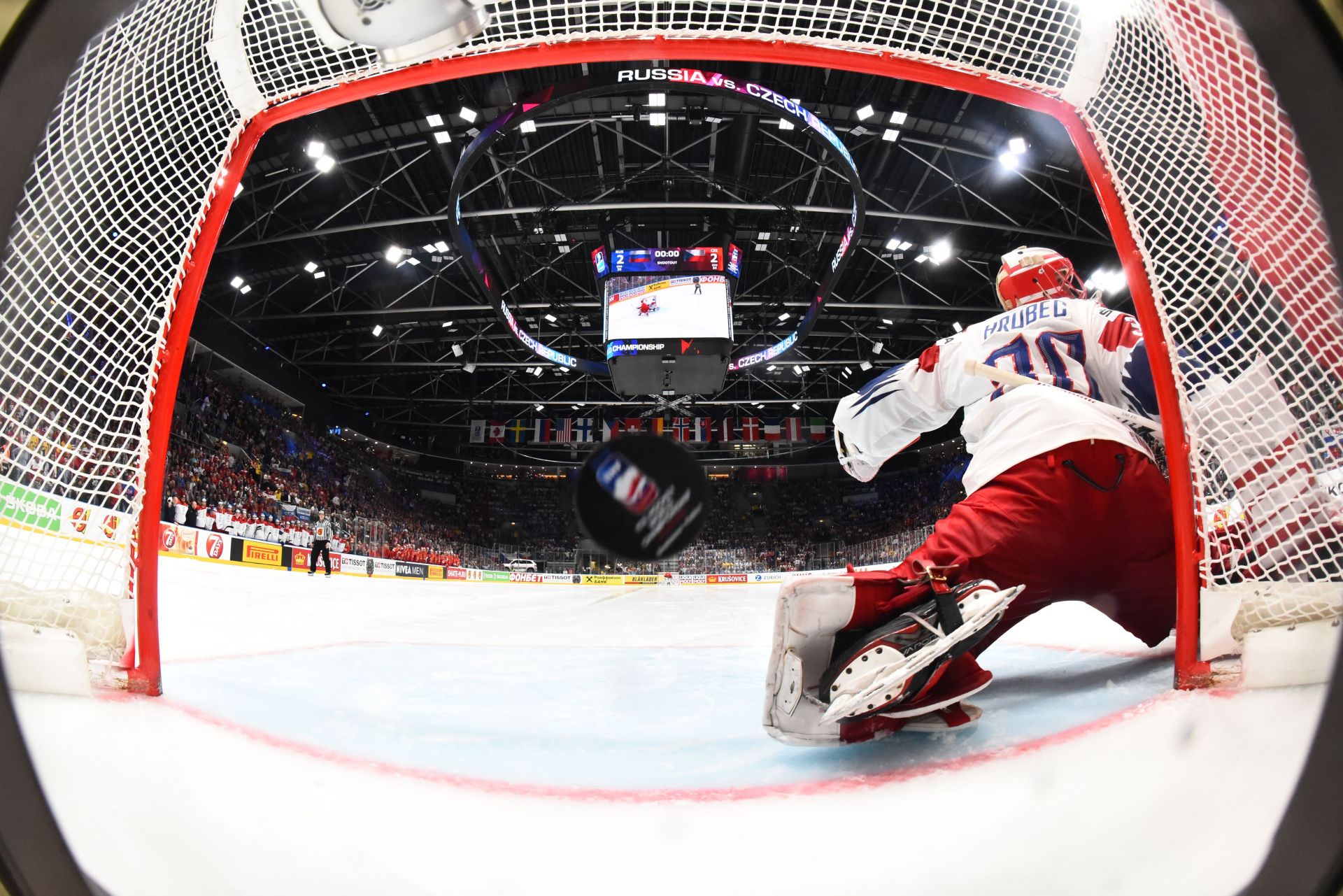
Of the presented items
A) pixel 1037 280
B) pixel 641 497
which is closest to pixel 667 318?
pixel 1037 280

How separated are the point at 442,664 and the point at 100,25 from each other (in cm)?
156

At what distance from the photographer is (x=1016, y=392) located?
43.3 inches

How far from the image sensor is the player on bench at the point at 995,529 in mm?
796

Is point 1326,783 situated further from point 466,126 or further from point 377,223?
point 377,223

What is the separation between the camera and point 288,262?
352 inches

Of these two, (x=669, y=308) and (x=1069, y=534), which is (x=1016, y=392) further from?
(x=669, y=308)

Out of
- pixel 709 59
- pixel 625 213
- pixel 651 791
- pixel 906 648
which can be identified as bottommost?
pixel 651 791

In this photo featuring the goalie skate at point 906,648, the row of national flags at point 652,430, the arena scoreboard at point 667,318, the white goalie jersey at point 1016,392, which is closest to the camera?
the goalie skate at point 906,648

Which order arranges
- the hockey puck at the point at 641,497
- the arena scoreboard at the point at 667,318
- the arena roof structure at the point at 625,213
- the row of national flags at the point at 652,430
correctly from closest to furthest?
the hockey puck at the point at 641,497
the row of national flags at the point at 652,430
the arena scoreboard at the point at 667,318
the arena roof structure at the point at 625,213

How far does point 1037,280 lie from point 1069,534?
0.65 m

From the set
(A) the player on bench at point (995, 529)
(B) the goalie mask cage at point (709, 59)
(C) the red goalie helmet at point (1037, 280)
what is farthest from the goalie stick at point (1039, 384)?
(C) the red goalie helmet at point (1037, 280)

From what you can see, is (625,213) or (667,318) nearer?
(667,318)

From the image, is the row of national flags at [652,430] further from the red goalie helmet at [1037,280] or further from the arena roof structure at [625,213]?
the red goalie helmet at [1037,280]

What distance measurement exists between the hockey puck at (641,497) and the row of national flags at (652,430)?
0.11 feet
